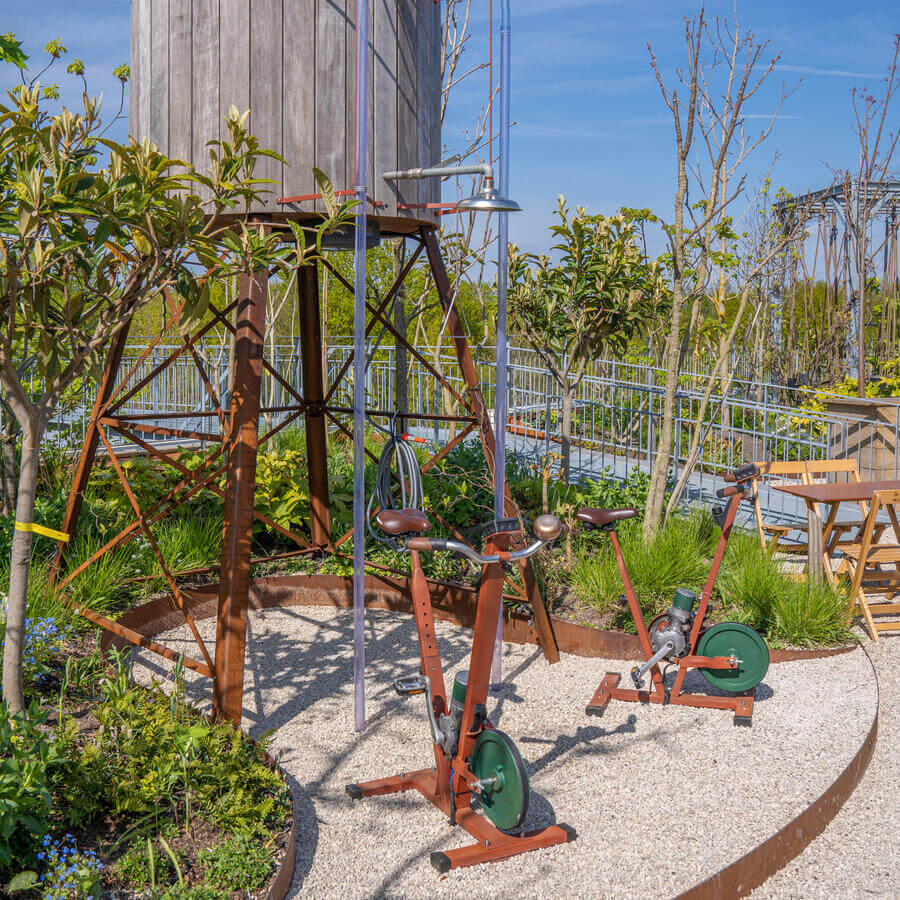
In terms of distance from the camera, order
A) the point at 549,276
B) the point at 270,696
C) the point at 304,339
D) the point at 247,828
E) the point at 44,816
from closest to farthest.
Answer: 1. the point at 44,816
2. the point at 247,828
3. the point at 270,696
4. the point at 304,339
5. the point at 549,276

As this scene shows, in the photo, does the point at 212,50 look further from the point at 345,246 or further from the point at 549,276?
the point at 549,276

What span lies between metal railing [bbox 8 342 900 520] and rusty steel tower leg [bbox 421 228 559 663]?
1.73 m

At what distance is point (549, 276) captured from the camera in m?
7.17

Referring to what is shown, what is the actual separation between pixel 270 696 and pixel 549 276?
13.3 feet

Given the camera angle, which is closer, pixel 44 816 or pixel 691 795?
pixel 44 816

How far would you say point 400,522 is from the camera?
341 cm

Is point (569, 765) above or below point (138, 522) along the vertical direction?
below

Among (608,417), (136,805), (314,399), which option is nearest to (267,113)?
(314,399)

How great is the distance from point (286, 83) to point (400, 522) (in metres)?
2.47

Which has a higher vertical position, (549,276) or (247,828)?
(549,276)

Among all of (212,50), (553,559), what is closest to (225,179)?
(212,50)

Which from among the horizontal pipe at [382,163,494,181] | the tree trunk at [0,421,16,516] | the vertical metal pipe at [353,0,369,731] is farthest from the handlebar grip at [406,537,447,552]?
the tree trunk at [0,421,16,516]

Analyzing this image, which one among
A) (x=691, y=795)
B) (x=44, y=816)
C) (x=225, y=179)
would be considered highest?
(x=225, y=179)

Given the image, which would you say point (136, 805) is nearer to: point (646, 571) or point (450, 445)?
point (450, 445)
